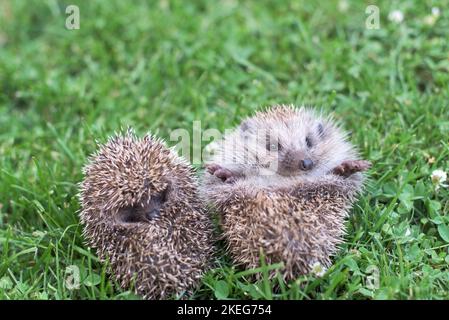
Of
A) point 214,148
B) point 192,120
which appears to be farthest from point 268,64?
point 214,148

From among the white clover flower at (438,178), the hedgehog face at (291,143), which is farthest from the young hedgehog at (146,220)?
the white clover flower at (438,178)

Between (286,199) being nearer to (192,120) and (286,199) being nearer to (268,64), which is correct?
(192,120)

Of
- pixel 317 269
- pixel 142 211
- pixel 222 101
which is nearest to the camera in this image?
pixel 317 269

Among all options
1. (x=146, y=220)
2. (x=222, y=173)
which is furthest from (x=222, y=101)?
(x=146, y=220)

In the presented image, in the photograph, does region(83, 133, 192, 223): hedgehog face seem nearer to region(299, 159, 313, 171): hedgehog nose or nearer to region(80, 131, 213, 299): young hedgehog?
region(80, 131, 213, 299): young hedgehog

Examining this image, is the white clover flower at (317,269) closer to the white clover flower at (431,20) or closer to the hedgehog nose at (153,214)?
the hedgehog nose at (153,214)

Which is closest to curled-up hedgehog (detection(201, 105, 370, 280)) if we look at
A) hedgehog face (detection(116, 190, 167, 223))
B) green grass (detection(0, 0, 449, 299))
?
green grass (detection(0, 0, 449, 299))

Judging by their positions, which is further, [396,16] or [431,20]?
[396,16]

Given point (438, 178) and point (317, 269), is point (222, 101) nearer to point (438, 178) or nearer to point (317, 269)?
point (438, 178)
